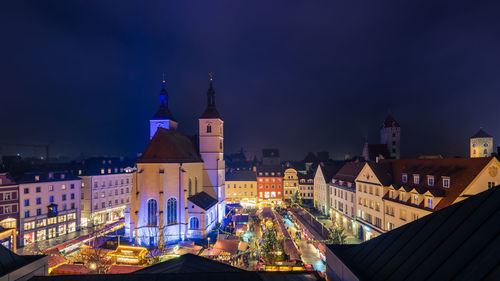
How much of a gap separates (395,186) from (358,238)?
37.9 feet

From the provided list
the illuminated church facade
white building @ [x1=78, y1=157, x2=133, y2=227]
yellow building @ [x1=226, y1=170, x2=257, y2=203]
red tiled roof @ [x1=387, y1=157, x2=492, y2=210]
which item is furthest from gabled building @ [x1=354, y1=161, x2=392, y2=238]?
white building @ [x1=78, y1=157, x2=133, y2=227]

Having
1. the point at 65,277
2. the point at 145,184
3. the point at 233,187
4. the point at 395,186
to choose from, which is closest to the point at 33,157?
the point at 233,187

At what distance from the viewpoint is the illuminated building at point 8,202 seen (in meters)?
33.7

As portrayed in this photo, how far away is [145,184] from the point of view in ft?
106

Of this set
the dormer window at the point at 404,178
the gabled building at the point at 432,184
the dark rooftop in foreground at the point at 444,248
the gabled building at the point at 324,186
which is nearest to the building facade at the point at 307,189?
the gabled building at the point at 324,186

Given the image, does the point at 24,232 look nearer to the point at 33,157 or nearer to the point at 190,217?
the point at 190,217

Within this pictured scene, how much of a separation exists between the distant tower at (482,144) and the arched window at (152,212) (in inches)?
3468

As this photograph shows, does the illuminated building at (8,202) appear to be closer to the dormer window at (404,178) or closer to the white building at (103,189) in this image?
the white building at (103,189)

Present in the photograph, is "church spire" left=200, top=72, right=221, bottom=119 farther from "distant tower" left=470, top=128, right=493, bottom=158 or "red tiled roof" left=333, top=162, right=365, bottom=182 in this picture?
"distant tower" left=470, top=128, right=493, bottom=158

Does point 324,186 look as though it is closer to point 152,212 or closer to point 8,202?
point 152,212

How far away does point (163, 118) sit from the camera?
4725 centimetres

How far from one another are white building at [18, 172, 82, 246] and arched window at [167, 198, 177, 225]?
24174 millimetres

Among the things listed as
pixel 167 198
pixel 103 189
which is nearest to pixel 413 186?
pixel 167 198

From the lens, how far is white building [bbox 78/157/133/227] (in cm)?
4631
